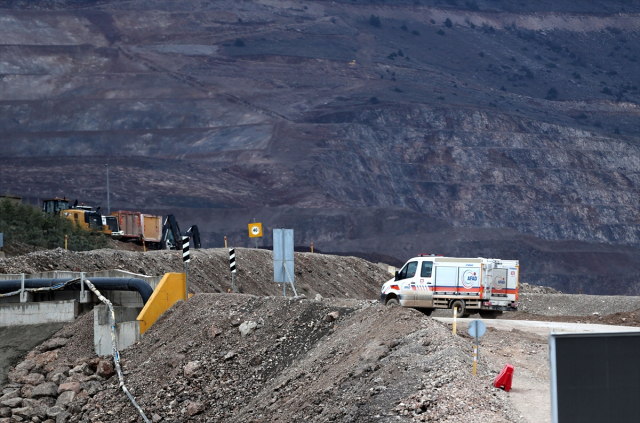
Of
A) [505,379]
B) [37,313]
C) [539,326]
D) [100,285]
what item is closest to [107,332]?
[100,285]

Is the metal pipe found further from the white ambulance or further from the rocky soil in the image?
the rocky soil

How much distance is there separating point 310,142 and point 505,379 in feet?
402

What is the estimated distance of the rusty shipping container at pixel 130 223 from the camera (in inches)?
2308

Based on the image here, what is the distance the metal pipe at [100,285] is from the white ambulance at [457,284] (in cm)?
818

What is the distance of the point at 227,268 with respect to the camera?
4294cm

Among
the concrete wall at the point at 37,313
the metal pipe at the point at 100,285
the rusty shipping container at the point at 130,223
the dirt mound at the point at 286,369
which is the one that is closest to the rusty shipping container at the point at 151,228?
the rusty shipping container at the point at 130,223

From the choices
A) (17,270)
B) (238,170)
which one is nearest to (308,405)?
(17,270)

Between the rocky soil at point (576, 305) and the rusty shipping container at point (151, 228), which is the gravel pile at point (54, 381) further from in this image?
the rusty shipping container at point (151, 228)

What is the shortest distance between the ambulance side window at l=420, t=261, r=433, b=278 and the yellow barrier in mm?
8510

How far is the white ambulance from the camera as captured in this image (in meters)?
30.2

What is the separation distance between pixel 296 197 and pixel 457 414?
360 ft

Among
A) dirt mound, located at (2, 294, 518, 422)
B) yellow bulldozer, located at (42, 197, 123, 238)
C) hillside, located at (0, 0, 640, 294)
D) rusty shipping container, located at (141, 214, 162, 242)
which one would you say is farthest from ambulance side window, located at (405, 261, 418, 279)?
hillside, located at (0, 0, 640, 294)

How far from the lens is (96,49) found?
16162 centimetres

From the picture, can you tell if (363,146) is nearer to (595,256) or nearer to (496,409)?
(595,256)
